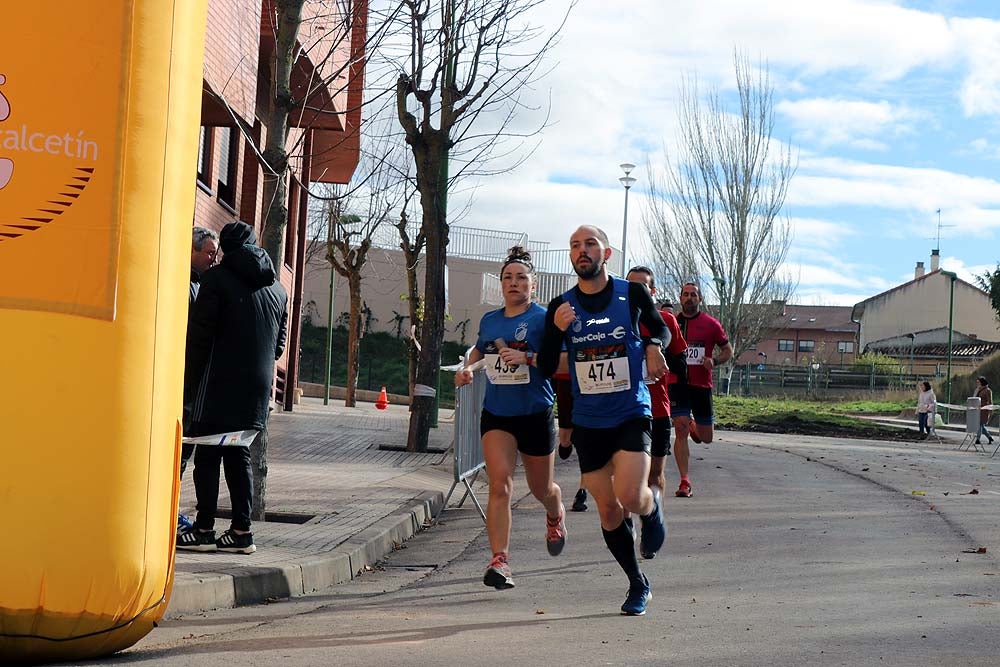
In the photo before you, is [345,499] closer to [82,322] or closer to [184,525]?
[184,525]

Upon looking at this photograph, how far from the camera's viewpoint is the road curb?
21.2 feet

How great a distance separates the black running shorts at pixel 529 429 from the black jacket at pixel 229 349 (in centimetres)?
137

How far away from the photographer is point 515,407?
7.72 metres

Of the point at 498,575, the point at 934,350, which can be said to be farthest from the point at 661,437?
the point at 934,350

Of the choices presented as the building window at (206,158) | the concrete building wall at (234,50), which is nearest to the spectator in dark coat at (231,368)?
the concrete building wall at (234,50)

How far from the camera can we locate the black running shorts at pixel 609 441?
687 centimetres

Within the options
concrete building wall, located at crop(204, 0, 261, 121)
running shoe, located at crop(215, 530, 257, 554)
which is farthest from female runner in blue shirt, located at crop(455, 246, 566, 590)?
concrete building wall, located at crop(204, 0, 261, 121)

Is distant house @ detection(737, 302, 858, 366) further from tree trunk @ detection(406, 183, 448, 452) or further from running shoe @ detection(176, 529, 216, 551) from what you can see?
running shoe @ detection(176, 529, 216, 551)

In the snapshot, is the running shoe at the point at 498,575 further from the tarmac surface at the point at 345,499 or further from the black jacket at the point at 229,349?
the black jacket at the point at 229,349

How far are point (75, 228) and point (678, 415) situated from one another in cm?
795

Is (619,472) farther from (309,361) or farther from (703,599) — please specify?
(309,361)

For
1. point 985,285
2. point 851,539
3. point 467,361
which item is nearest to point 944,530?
point 851,539

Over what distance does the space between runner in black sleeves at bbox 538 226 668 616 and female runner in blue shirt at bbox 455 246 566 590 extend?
0.60m

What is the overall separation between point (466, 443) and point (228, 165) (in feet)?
39.9
